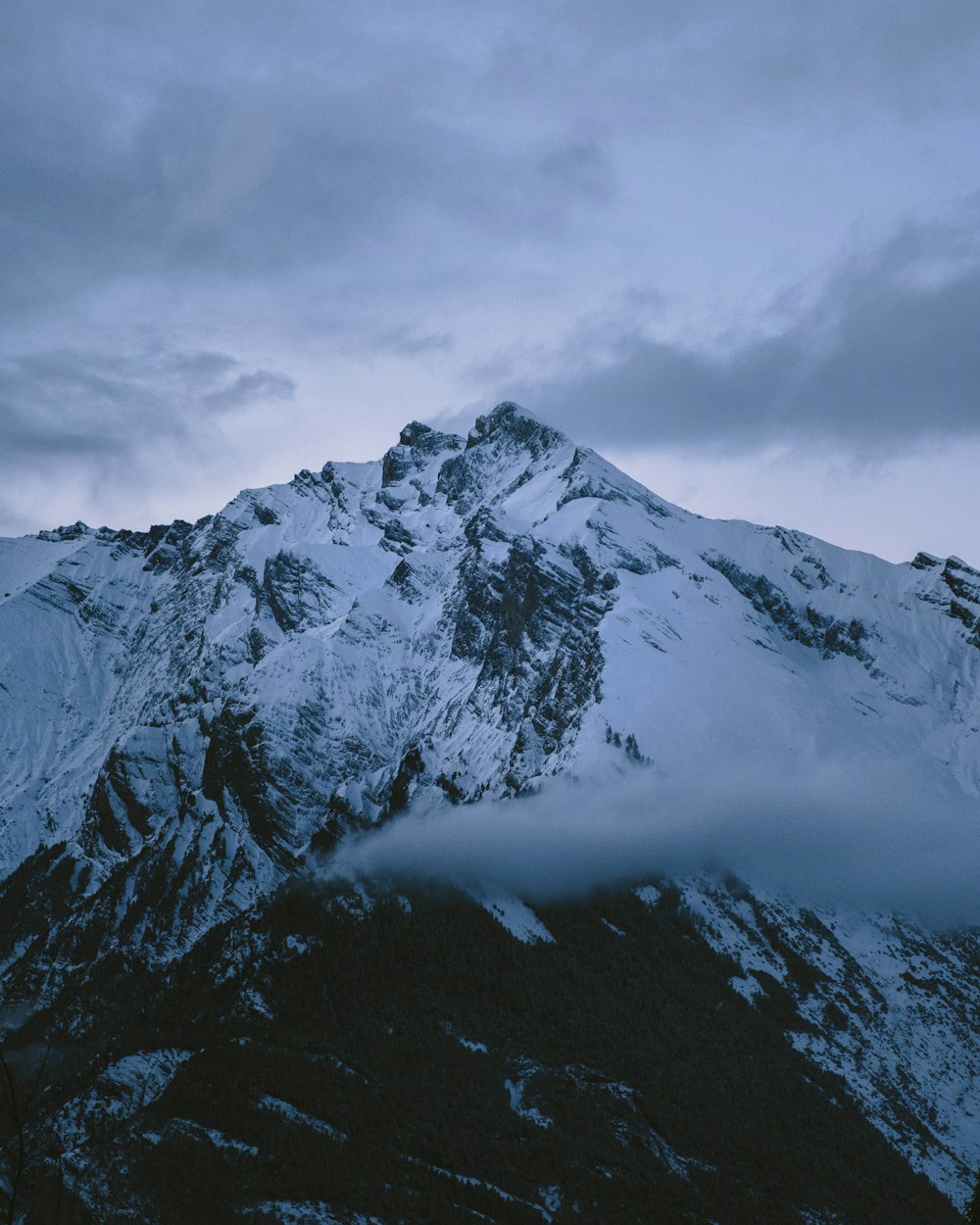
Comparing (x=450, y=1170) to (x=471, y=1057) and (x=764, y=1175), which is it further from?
(x=764, y=1175)

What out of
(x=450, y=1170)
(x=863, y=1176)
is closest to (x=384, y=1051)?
(x=450, y=1170)

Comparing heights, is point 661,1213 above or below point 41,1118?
above

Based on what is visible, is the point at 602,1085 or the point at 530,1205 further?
the point at 602,1085

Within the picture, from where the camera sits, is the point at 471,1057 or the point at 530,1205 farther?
the point at 471,1057

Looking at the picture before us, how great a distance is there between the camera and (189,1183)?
6658 inches

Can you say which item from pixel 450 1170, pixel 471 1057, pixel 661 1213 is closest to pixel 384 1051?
pixel 471 1057

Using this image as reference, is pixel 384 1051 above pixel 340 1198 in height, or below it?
above

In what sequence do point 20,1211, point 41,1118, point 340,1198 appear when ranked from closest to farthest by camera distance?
point 340,1198 < point 20,1211 < point 41,1118

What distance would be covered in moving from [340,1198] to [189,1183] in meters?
17.0

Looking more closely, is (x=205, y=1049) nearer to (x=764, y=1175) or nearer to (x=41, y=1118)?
(x=41, y=1118)

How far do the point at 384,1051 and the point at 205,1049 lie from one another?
74.9ft

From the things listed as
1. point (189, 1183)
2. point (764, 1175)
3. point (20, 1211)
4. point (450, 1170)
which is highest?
point (764, 1175)

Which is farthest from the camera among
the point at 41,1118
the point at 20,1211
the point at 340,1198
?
the point at 41,1118

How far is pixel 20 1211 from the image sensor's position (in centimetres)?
18325
